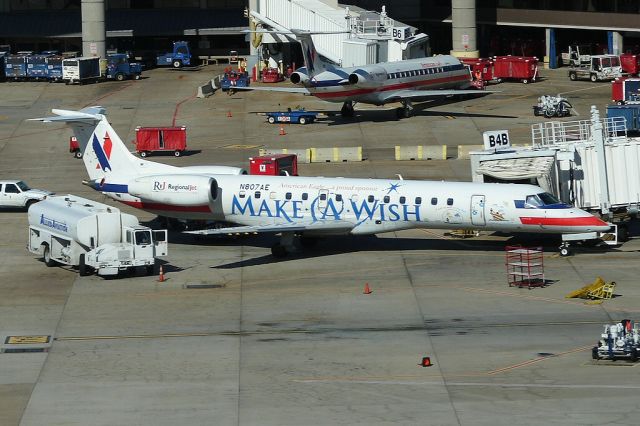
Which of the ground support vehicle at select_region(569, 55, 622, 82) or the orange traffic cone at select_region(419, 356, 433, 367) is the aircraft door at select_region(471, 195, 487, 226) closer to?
the orange traffic cone at select_region(419, 356, 433, 367)

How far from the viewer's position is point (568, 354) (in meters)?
37.7

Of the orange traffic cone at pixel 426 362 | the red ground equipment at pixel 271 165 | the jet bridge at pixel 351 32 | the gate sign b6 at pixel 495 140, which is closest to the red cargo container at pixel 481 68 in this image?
the jet bridge at pixel 351 32

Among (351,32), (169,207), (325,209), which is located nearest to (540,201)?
(325,209)

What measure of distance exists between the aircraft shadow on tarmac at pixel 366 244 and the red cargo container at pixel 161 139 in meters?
18.8

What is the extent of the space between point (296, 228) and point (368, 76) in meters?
32.3

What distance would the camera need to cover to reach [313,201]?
167ft

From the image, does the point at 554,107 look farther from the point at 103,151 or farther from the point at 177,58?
the point at 177,58

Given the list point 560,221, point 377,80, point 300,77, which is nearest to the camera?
point 560,221

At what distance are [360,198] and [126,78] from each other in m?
59.9

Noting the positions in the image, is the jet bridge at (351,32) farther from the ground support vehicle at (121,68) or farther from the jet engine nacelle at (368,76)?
the ground support vehicle at (121,68)

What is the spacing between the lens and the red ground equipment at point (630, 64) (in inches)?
3814

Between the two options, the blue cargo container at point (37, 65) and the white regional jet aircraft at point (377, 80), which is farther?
the blue cargo container at point (37, 65)

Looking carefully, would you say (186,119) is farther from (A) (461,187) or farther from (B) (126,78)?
A: (A) (461,187)

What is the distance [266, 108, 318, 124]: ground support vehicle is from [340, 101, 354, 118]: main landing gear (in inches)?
86.7
